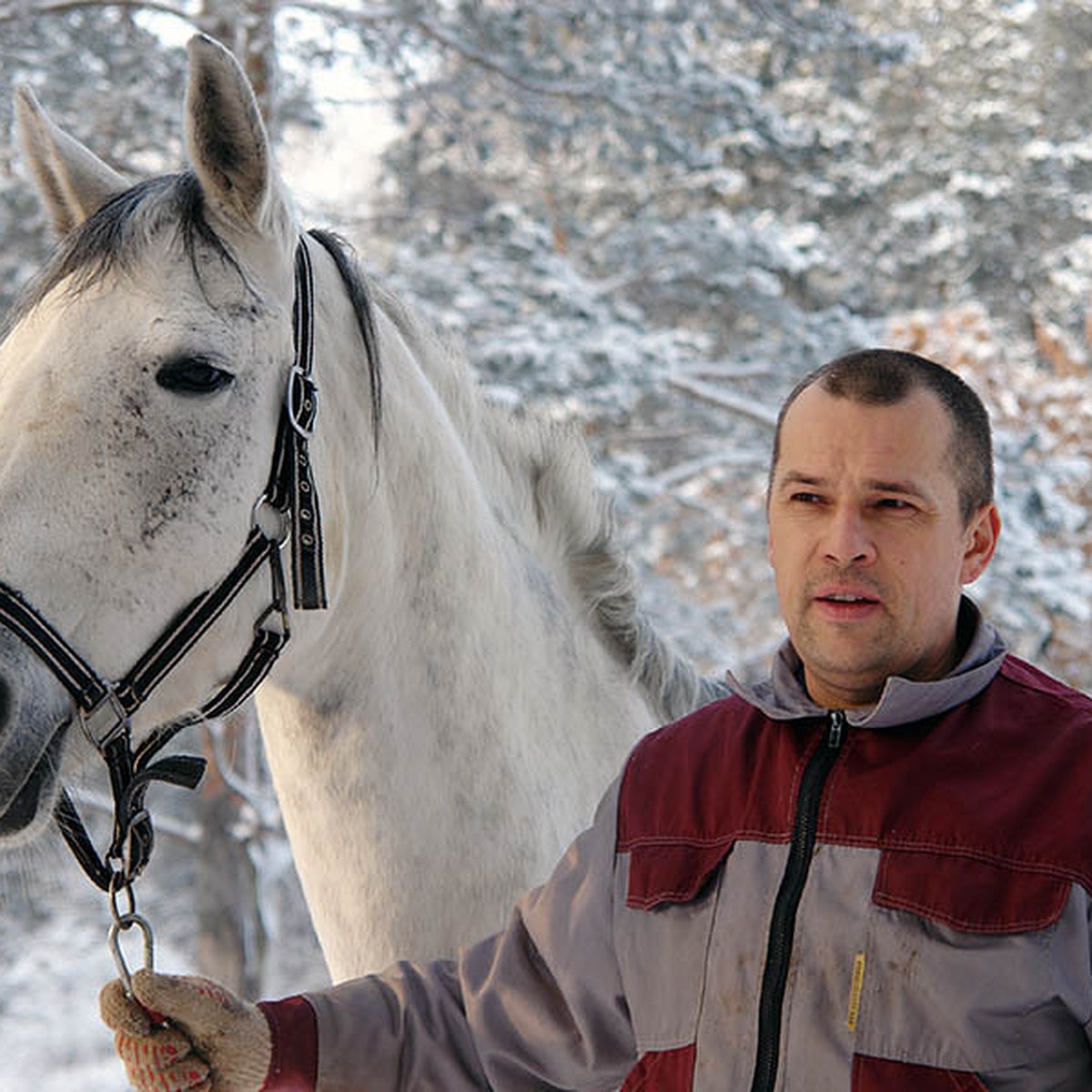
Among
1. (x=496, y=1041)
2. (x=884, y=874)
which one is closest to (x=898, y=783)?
(x=884, y=874)

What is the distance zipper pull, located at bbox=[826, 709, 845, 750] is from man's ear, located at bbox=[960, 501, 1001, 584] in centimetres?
23

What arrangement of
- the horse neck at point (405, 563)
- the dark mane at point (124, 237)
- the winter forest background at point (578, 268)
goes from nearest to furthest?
the dark mane at point (124, 237)
the horse neck at point (405, 563)
the winter forest background at point (578, 268)

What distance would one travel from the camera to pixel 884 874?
136 cm

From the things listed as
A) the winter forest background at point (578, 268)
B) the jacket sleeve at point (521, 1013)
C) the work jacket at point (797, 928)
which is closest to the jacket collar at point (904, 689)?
the work jacket at point (797, 928)

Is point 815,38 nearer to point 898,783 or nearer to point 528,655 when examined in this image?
point 528,655

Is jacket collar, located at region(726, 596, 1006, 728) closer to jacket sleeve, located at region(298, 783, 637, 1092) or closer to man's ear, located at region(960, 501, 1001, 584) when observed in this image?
man's ear, located at region(960, 501, 1001, 584)

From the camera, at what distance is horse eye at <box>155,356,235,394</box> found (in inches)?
62.4

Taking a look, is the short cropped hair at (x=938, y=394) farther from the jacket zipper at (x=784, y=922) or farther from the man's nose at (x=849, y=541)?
the jacket zipper at (x=784, y=922)

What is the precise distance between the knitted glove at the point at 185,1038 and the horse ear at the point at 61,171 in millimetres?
1150

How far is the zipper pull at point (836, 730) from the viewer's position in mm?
1465

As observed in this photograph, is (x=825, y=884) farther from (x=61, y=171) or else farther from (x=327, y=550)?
(x=61, y=171)

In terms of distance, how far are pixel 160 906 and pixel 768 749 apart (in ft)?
39.0

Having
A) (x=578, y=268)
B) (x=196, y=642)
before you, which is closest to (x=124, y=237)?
(x=196, y=642)

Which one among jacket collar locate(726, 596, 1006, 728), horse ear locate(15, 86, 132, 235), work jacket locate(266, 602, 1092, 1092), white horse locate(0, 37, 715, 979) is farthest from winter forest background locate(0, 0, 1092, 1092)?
jacket collar locate(726, 596, 1006, 728)
